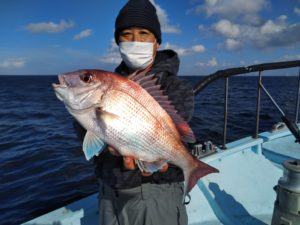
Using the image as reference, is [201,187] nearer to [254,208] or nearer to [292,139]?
[254,208]

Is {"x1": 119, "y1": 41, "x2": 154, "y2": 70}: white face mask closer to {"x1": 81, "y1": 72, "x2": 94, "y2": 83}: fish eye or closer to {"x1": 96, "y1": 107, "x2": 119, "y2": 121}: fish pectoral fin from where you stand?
{"x1": 81, "y1": 72, "x2": 94, "y2": 83}: fish eye

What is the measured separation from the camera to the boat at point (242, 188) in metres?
2.96

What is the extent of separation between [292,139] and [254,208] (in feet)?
7.38

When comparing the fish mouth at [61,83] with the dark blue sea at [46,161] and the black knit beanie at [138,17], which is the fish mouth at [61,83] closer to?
the black knit beanie at [138,17]

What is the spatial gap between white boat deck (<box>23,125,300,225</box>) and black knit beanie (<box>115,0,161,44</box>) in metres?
1.74

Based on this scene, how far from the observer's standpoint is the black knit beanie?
2.58m

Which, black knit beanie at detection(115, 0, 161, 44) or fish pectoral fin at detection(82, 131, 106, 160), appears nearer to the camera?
fish pectoral fin at detection(82, 131, 106, 160)

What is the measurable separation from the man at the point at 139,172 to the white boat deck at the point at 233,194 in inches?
25.9

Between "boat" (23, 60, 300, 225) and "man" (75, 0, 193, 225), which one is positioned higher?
"man" (75, 0, 193, 225)

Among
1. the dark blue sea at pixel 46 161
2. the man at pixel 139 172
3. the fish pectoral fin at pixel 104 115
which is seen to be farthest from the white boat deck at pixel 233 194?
the fish pectoral fin at pixel 104 115

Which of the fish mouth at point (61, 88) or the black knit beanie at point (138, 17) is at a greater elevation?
the black knit beanie at point (138, 17)

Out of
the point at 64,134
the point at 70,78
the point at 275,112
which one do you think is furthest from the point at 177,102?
the point at 275,112

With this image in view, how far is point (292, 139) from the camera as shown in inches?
223

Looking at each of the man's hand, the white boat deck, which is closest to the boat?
the white boat deck
